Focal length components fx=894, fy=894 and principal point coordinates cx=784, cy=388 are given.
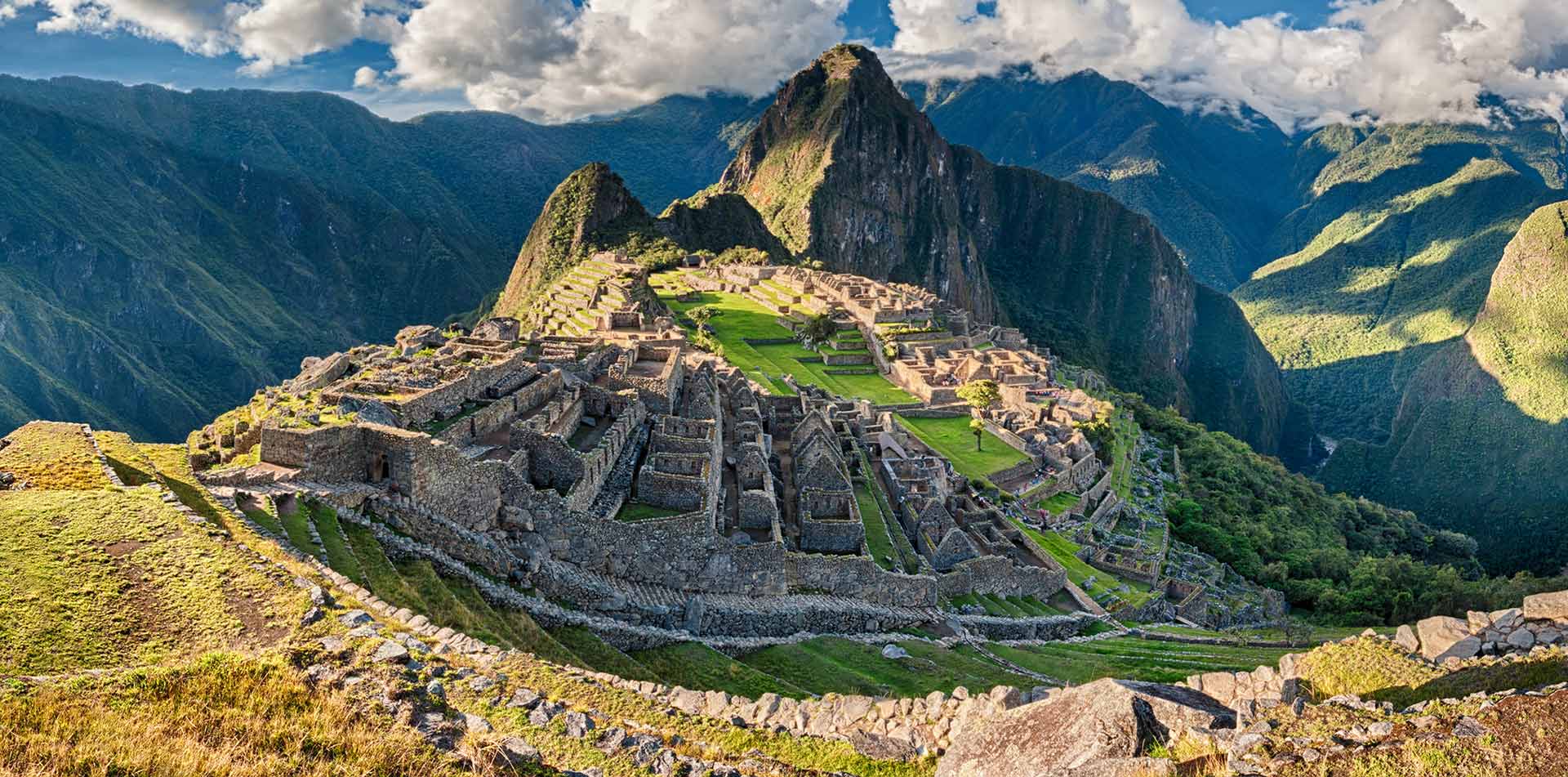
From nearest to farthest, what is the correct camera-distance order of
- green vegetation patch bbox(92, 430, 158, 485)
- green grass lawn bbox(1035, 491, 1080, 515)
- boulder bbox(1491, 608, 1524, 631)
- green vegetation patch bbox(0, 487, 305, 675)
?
green vegetation patch bbox(0, 487, 305, 675)
boulder bbox(1491, 608, 1524, 631)
green vegetation patch bbox(92, 430, 158, 485)
green grass lawn bbox(1035, 491, 1080, 515)

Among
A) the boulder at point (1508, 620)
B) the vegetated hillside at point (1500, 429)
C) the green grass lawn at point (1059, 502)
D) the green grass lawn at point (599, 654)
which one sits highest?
the boulder at point (1508, 620)

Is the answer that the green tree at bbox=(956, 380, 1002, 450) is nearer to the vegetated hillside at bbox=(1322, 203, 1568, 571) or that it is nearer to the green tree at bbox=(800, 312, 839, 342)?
the green tree at bbox=(800, 312, 839, 342)

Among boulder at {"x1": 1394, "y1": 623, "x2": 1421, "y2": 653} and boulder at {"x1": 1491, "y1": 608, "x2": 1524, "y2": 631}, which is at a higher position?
boulder at {"x1": 1491, "y1": 608, "x2": 1524, "y2": 631}

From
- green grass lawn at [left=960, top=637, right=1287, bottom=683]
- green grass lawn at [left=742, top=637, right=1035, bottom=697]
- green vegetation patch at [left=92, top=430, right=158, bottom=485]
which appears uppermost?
green vegetation patch at [left=92, top=430, right=158, bottom=485]

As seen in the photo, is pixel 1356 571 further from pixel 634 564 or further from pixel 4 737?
pixel 4 737

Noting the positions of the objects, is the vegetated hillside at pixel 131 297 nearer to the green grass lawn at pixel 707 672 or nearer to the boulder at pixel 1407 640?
the green grass lawn at pixel 707 672

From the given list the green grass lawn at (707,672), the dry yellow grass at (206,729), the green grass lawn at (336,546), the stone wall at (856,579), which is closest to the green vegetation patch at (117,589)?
the dry yellow grass at (206,729)

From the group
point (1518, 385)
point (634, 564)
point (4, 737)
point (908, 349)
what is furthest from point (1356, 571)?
point (1518, 385)

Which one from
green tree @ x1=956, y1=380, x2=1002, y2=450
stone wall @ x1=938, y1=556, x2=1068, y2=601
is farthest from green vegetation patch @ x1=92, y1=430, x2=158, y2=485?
green tree @ x1=956, y1=380, x2=1002, y2=450
